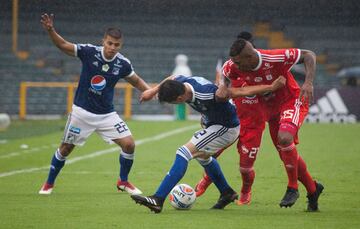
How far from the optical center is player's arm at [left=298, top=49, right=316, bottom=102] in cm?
952

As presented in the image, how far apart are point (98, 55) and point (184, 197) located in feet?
8.26

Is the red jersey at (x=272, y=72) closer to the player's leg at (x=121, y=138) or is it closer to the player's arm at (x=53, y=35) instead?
the player's leg at (x=121, y=138)

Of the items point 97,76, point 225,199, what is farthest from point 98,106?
point 225,199

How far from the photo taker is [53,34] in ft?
36.1

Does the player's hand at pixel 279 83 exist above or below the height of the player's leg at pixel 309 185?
above

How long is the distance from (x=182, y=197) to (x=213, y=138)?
723 millimetres

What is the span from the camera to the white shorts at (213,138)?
32.0 feet

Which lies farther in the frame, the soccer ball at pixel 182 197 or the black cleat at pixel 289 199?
the soccer ball at pixel 182 197

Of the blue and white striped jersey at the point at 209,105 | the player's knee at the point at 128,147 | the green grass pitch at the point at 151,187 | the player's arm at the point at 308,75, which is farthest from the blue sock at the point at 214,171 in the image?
the player's knee at the point at 128,147

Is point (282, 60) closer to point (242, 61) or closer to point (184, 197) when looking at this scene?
point (242, 61)

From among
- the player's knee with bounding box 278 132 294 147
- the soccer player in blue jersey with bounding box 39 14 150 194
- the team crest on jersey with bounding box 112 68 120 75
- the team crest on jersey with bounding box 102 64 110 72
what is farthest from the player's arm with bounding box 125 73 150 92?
the player's knee with bounding box 278 132 294 147

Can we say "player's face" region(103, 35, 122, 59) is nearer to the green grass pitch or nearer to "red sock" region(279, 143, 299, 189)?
the green grass pitch

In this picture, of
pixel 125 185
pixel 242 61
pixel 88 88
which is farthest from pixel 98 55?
pixel 242 61

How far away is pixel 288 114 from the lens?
996 cm
